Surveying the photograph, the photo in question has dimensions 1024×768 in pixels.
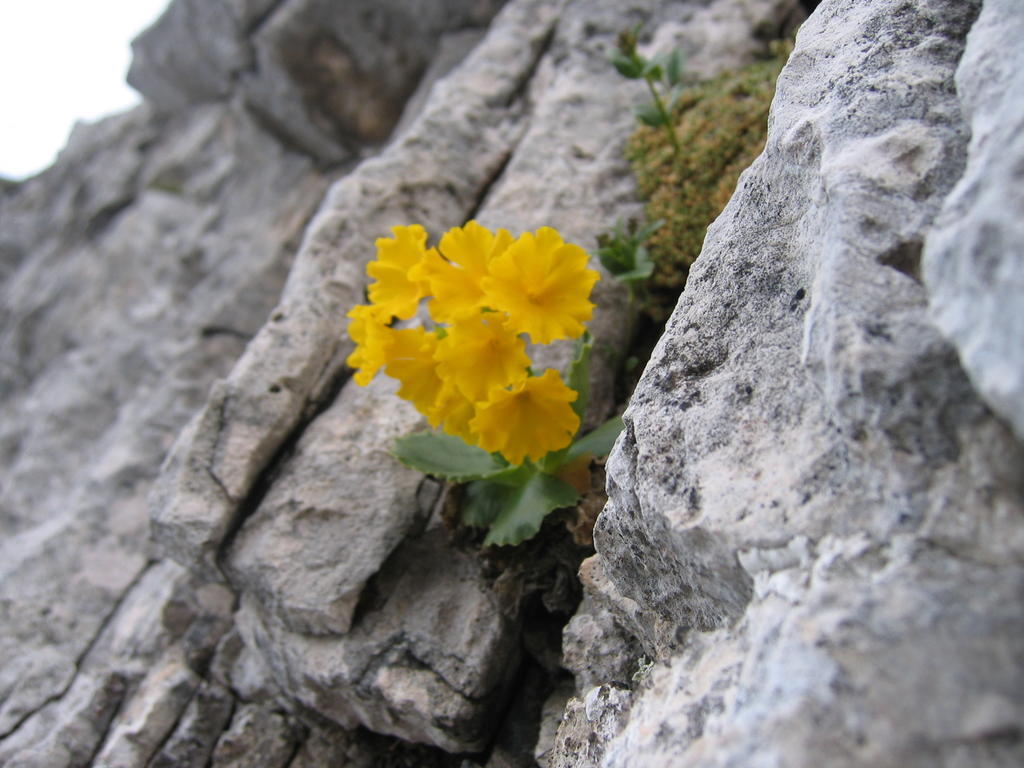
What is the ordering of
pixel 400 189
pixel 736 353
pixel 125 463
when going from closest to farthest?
pixel 736 353 → pixel 400 189 → pixel 125 463

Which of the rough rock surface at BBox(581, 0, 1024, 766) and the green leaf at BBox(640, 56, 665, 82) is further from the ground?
the rough rock surface at BBox(581, 0, 1024, 766)

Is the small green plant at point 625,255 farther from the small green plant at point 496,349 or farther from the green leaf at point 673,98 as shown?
the green leaf at point 673,98

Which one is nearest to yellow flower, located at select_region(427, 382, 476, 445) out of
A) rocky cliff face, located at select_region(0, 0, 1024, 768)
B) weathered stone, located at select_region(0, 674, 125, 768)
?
rocky cliff face, located at select_region(0, 0, 1024, 768)

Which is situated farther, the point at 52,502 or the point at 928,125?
the point at 52,502

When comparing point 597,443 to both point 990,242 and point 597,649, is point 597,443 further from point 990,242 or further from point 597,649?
point 990,242

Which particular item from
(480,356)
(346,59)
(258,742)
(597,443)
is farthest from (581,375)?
(346,59)

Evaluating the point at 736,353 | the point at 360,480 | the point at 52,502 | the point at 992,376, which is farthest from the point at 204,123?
the point at 992,376

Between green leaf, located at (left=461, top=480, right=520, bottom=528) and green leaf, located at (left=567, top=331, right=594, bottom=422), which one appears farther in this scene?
green leaf, located at (left=461, top=480, right=520, bottom=528)

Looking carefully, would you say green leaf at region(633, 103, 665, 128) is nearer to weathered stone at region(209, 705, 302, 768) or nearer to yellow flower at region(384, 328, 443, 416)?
yellow flower at region(384, 328, 443, 416)

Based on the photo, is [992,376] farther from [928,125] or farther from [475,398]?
[475,398]
